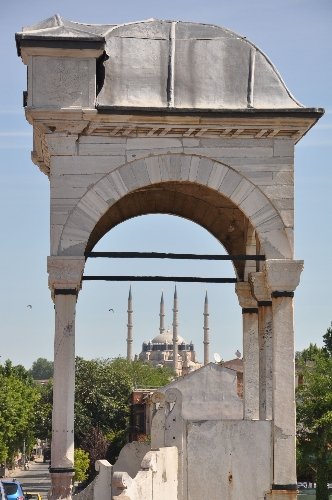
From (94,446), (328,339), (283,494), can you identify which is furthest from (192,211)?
(328,339)

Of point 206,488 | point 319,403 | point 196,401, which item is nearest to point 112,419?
point 319,403

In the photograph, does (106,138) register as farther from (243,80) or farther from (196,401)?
(196,401)

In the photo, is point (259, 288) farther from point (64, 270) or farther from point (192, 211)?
point (64, 270)

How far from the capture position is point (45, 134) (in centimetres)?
2459

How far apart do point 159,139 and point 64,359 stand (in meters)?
4.22

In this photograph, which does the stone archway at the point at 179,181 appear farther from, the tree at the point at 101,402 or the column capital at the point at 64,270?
the tree at the point at 101,402

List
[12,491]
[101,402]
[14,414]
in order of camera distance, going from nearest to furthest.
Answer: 1. [12,491]
2. [14,414]
3. [101,402]

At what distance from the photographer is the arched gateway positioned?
2414 centimetres

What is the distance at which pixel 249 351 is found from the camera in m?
28.4

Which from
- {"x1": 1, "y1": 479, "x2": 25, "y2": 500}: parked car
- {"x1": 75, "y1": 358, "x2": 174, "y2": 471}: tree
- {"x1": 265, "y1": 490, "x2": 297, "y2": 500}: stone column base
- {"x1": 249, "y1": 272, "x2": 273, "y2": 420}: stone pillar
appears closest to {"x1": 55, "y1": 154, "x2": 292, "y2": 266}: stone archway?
{"x1": 249, "y1": 272, "x2": 273, "y2": 420}: stone pillar

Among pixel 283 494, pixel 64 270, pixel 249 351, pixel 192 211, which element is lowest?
pixel 283 494

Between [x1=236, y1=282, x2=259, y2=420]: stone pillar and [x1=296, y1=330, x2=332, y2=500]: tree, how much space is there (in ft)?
176

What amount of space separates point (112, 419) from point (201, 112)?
100819mm

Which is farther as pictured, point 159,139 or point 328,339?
point 328,339
